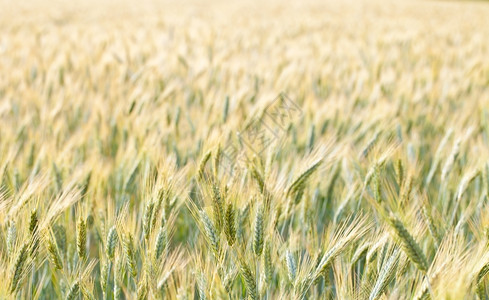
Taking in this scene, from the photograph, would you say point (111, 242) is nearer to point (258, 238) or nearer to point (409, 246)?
point (258, 238)

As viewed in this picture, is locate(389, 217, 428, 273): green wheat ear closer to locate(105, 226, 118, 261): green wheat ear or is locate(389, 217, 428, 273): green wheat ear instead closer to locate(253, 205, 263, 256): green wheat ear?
locate(253, 205, 263, 256): green wheat ear

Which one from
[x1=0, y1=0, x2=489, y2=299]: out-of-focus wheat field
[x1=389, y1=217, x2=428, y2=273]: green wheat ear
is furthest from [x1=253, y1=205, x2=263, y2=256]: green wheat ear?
[x1=389, y1=217, x2=428, y2=273]: green wheat ear

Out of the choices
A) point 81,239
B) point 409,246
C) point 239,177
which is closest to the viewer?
point 409,246

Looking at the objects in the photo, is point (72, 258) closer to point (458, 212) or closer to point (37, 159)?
point (37, 159)

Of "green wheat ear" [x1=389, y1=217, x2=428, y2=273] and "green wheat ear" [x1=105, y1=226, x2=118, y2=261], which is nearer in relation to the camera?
"green wheat ear" [x1=389, y1=217, x2=428, y2=273]

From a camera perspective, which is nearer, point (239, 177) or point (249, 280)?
point (249, 280)

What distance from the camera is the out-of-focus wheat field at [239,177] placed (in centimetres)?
92

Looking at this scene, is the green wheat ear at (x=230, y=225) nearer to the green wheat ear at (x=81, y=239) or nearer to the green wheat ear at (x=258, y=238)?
the green wheat ear at (x=258, y=238)

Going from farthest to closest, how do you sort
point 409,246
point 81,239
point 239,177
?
point 239,177 < point 81,239 < point 409,246

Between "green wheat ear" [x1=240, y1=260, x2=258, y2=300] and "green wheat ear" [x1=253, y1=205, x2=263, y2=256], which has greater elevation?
"green wheat ear" [x1=253, y1=205, x2=263, y2=256]

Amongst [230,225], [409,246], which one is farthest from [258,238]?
[409,246]

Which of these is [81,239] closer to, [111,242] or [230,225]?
[111,242]

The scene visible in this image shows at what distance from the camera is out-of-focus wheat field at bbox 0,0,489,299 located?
917mm

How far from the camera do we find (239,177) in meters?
1.30
